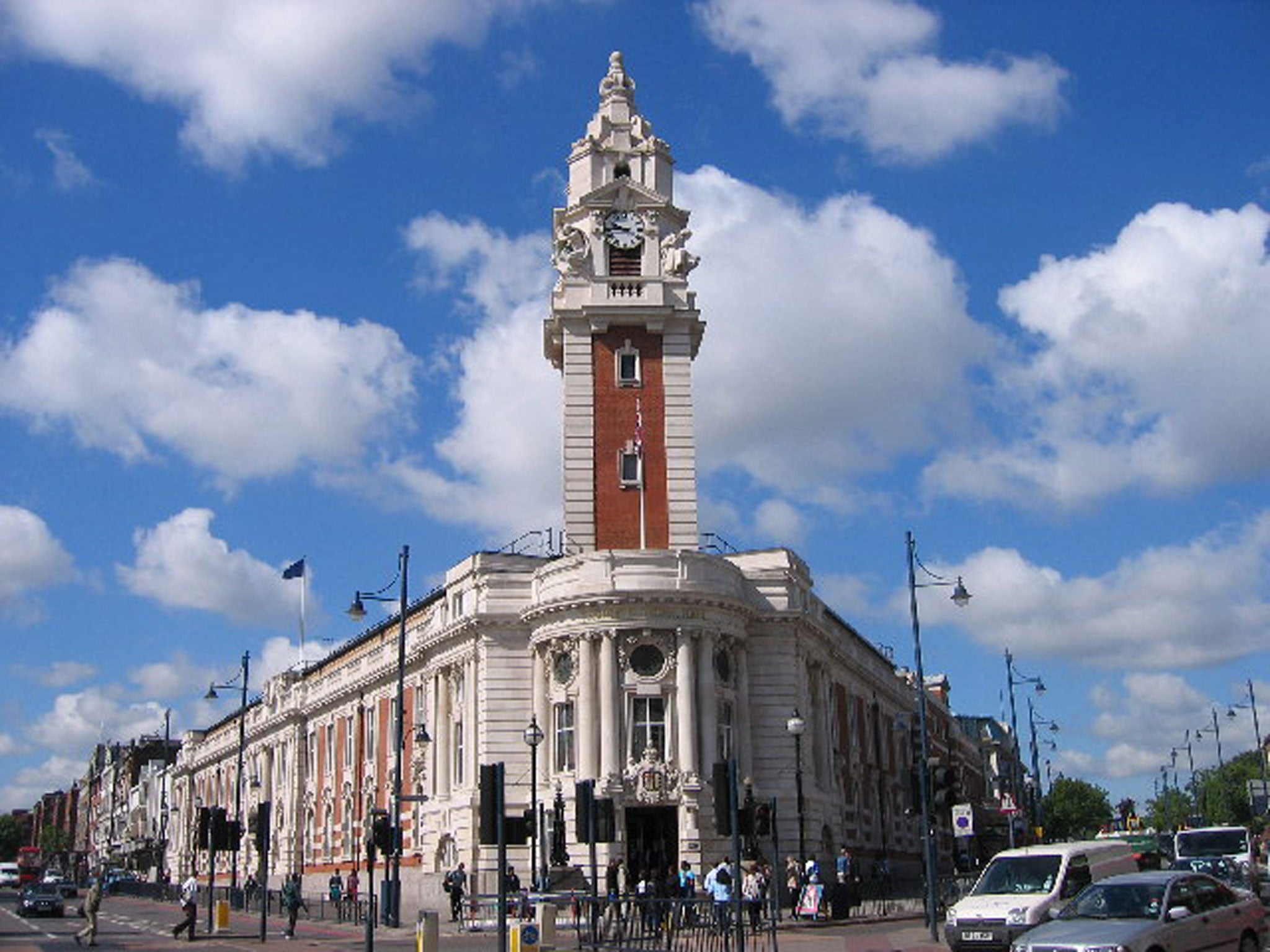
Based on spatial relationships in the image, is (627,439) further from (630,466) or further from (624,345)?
(624,345)

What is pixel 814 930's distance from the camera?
120 ft

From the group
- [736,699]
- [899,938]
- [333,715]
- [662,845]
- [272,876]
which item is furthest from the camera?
[272,876]

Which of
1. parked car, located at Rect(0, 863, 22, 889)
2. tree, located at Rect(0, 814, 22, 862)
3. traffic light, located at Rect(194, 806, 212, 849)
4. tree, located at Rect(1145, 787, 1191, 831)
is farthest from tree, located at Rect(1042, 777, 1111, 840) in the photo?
tree, located at Rect(0, 814, 22, 862)

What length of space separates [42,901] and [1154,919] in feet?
168

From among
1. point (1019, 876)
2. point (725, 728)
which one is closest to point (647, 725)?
point (725, 728)

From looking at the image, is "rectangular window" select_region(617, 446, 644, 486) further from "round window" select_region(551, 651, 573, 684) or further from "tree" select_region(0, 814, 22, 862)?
"tree" select_region(0, 814, 22, 862)

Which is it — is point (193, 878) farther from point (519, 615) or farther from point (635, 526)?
point (635, 526)

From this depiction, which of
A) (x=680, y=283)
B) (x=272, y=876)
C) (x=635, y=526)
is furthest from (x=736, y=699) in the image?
(x=272, y=876)

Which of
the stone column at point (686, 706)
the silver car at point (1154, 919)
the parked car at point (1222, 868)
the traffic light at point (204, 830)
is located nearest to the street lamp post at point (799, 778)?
the stone column at point (686, 706)

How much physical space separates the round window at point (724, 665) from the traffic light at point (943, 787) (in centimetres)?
1904

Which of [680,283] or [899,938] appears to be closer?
[899,938]

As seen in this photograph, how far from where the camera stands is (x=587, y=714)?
159 ft

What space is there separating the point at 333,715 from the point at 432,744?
18.7 m

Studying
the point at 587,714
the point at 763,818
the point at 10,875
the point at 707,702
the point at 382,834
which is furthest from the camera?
the point at 10,875
